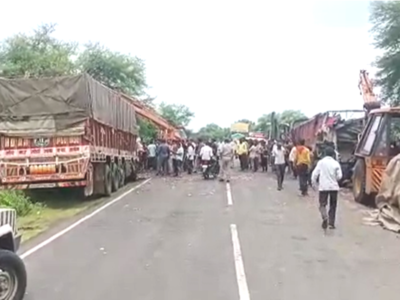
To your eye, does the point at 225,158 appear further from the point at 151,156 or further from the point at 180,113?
the point at 180,113

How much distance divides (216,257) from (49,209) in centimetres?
900

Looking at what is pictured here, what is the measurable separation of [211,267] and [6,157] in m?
10.7

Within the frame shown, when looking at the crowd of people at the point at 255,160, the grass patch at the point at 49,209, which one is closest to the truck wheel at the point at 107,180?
the grass patch at the point at 49,209

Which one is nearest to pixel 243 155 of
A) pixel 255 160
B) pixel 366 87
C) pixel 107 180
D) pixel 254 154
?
pixel 254 154

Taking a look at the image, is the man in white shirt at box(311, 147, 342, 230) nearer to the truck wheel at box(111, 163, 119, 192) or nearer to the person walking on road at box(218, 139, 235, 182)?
the truck wheel at box(111, 163, 119, 192)

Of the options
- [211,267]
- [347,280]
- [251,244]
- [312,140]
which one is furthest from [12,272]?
[312,140]

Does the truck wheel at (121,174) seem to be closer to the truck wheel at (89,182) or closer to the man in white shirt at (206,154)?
the man in white shirt at (206,154)

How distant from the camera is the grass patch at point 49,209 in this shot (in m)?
15.5

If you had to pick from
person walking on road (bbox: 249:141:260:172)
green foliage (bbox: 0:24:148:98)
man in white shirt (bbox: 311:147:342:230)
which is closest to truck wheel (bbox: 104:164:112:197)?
man in white shirt (bbox: 311:147:342:230)

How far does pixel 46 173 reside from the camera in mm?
19703

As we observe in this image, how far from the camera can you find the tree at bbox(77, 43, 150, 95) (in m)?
50.0

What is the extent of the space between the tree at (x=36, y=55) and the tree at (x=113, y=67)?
3.80 feet

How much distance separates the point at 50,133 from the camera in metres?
20.0

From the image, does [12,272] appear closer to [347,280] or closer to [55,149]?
[347,280]
